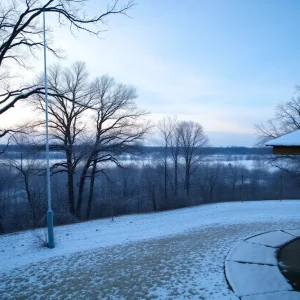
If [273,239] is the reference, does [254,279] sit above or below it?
above

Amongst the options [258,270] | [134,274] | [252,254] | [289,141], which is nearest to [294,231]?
[252,254]

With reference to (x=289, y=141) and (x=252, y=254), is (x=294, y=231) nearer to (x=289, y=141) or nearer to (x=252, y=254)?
(x=252, y=254)

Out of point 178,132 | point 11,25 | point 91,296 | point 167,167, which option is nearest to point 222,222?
point 91,296

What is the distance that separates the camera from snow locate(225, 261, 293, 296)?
4.51 meters

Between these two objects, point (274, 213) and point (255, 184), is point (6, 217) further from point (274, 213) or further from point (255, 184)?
point (255, 184)

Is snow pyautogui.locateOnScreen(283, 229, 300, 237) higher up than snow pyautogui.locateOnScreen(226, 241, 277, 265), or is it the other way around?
snow pyautogui.locateOnScreen(226, 241, 277, 265)

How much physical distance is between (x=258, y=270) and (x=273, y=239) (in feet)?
8.53

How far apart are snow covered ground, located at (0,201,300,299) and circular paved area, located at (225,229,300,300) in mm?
217

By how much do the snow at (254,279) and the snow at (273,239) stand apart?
1.85 m

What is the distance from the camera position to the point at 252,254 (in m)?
6.33

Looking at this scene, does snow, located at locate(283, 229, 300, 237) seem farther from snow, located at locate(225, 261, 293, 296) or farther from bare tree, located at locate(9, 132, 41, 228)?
bare tree, located at locate(9, 132, 41, 228)

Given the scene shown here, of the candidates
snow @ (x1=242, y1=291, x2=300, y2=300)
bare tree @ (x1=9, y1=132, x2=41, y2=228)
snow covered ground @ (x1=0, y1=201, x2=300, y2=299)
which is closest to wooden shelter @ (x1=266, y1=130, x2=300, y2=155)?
snow @ (x1=242, y1=291, x2=300, y2=300)

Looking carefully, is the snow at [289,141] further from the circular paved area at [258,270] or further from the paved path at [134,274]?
the paved path at [134,274]

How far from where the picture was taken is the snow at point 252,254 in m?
5.88
